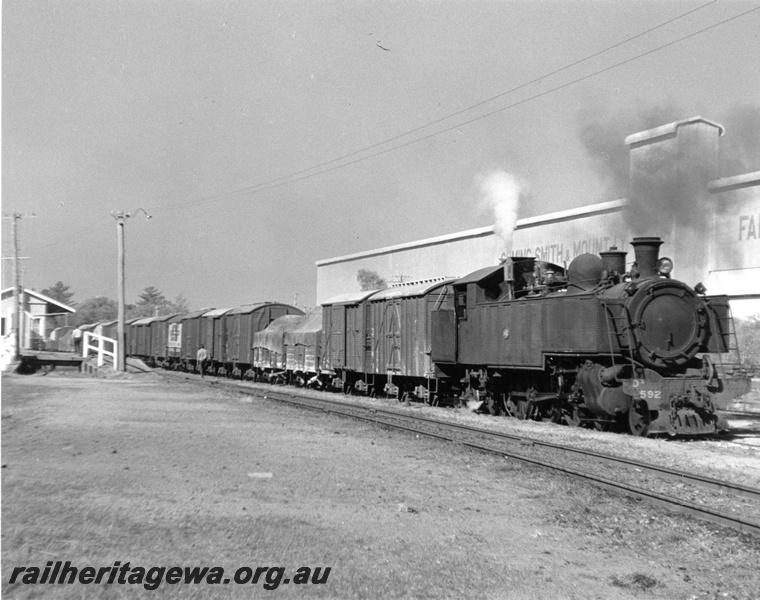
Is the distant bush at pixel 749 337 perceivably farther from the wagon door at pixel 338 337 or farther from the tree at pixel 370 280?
the tree at pixel 370 280

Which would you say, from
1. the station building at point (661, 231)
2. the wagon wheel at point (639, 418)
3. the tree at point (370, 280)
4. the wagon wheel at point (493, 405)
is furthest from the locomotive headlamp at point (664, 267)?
the tree at point (370, 280)

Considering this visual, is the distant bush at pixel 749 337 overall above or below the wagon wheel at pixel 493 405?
above

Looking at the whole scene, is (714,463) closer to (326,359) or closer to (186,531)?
(186,531)

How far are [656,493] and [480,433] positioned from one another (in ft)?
17.5

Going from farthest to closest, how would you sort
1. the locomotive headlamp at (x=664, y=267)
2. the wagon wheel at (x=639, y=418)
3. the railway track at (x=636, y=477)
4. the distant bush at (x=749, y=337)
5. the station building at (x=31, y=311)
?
the station building at (x=31, y=311) → the distant bush at (x=749, y=337) → the locomotive headlamp at (x=664, y=267) → the wagon wheel at (x=639, y=418) → the railway track at (x=636, y=477)

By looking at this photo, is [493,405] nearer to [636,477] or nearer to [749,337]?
[636,477]

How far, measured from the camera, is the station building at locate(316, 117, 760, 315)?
1714 centimetres

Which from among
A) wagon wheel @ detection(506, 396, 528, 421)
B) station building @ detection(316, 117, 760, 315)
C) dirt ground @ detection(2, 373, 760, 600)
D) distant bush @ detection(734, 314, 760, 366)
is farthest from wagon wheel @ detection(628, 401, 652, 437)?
distant bush @ detection(734, 314, 760, 366)

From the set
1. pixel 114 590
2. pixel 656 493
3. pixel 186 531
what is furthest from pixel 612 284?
pixel 114 590

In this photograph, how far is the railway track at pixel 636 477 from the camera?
7.23m

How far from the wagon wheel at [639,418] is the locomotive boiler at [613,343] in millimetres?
20

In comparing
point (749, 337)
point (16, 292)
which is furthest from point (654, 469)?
point (16, 292)

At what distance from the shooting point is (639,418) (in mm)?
13062

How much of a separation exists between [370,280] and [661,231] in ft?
148
